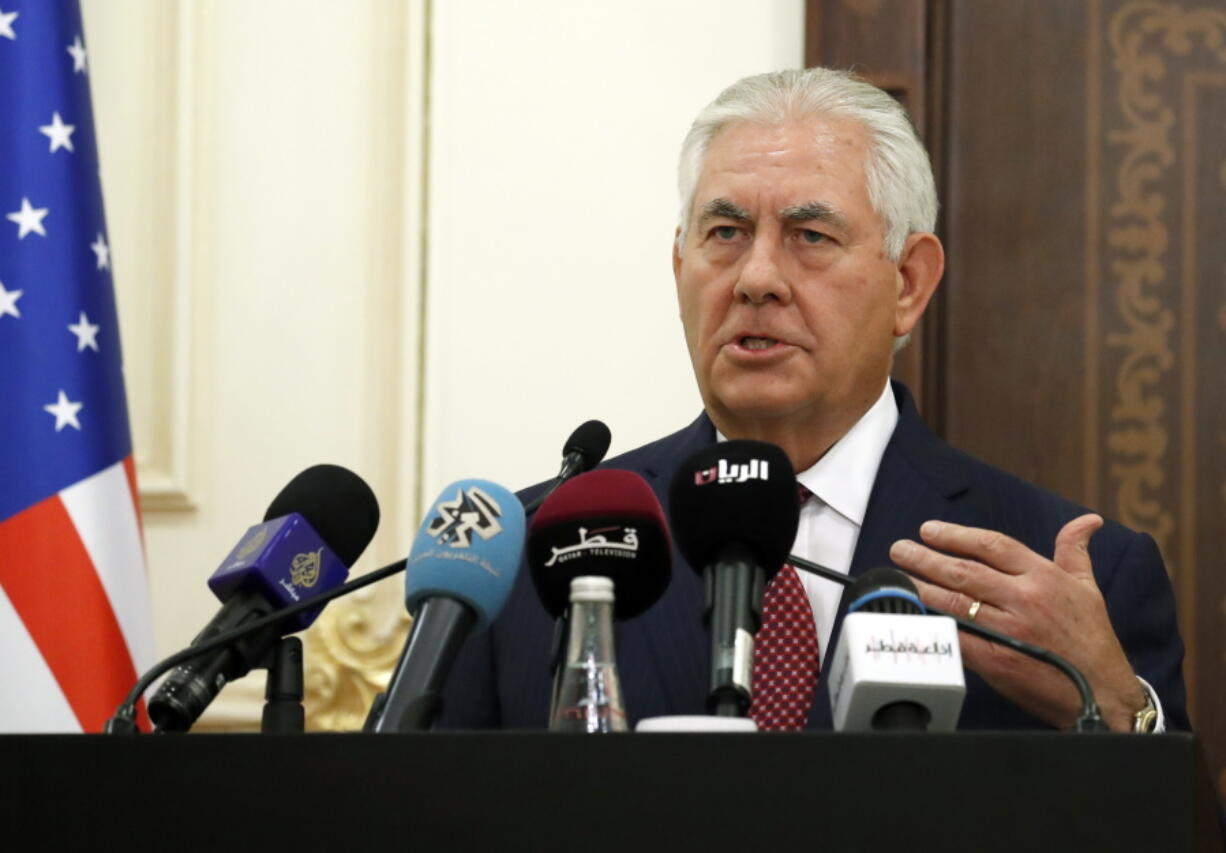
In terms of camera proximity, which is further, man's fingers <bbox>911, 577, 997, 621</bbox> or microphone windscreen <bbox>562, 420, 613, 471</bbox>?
microphone windscreen <bbox>562, 420, 613, 471</bbox>

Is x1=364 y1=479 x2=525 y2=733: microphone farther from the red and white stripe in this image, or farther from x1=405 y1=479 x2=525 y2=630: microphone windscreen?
the red and white stripe

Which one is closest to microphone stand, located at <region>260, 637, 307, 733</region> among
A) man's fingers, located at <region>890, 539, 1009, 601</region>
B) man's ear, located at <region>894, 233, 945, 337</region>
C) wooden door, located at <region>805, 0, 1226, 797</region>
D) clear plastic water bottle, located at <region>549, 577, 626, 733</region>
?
clear plastic water bottle, located at <region>549, 577, 626, 733</region>

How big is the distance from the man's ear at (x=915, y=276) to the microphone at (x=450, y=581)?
1.23 m

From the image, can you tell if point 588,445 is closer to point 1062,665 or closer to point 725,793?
point 1062,665

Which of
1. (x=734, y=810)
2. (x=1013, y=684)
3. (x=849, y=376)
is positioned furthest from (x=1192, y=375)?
(x=734, y=810)

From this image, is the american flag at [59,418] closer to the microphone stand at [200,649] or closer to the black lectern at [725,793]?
the microphone stand at [200,649]

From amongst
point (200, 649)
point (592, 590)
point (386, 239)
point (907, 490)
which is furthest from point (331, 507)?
point (386, 239)

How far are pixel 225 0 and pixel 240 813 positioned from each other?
2.59 meters

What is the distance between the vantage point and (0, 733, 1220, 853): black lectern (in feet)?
3.32

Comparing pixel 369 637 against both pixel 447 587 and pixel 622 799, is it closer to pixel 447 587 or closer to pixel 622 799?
pixel 447 587

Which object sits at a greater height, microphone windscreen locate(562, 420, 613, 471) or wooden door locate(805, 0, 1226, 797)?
wooden door locate(805, 0, 1226, 797)

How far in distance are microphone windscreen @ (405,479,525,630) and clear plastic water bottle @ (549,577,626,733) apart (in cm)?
10

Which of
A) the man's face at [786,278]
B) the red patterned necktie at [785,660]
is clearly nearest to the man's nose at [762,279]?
the man's face at [786,278]

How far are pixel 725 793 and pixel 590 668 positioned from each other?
0.70 ft
